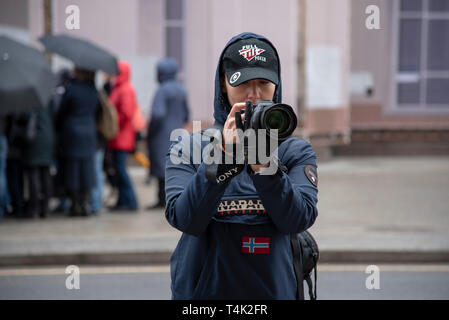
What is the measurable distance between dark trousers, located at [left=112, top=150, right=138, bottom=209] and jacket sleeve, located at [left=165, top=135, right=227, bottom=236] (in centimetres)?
682

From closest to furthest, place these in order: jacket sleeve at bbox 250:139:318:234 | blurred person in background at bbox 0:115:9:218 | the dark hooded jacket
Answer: jacket sleeve at bbox 250:139:318:234, blurred person in background at bbox 0:115:9:218, the dark hooded jacket

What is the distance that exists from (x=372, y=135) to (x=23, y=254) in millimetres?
9880

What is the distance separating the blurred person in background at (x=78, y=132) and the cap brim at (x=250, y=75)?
643 centimetres

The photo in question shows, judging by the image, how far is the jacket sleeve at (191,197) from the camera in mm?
2096

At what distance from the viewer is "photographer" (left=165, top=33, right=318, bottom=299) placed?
212cm

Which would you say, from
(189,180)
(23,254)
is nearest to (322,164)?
(23,254)

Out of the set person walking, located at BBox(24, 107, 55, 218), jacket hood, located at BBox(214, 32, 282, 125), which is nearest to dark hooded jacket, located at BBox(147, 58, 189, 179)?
person walking, located at BBox(24, 107, 55, 218)

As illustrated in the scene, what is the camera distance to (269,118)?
198 centimetres

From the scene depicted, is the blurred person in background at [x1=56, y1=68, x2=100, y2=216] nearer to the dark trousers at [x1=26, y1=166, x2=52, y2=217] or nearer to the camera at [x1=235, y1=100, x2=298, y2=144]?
the dark trousers at [x1=26, y1=166, x2=52, y2=217]

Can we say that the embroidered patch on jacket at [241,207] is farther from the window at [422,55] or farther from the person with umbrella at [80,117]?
the window at [422,55]

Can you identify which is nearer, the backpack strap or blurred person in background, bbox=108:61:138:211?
the backpack strap

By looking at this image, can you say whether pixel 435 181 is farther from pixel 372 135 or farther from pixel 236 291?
pixel 236 291

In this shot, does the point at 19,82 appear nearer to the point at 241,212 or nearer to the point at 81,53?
the point at 81,53

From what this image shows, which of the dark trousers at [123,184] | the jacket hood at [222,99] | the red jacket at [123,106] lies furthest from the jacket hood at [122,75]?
the jacket hood at [222,99]
